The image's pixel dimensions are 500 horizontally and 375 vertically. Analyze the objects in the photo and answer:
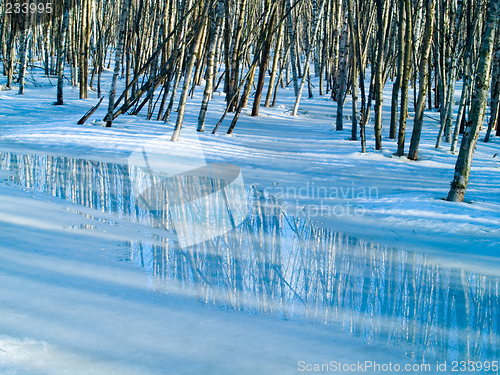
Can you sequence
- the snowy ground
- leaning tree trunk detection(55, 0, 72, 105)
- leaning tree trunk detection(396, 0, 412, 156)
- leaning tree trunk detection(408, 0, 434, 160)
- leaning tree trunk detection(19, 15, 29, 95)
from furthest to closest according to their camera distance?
leaning tree trunk detection(19, 15, 29, 95), leaning tree trunk detection(55, 0, 72, 105), leaning tree trunk detection(396, 0, 412, 156), leaning tree trunk detection(408, 0, 434, 160), the snowy ground

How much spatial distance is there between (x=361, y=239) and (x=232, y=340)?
6.15ft

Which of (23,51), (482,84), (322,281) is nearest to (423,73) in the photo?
(482,84)

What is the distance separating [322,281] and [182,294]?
934mm

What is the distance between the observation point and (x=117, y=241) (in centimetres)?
315

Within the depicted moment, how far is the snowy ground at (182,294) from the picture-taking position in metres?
1.91

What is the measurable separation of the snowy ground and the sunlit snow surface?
12 centimetres

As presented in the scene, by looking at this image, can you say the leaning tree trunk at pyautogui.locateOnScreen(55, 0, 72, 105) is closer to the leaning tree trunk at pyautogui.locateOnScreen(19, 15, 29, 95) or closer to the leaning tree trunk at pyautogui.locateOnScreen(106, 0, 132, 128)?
the leaning tree trunk at pyautogui.locateOnScreen(19, 15, 29, 95)

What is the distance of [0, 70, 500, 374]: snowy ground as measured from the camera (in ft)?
6.27

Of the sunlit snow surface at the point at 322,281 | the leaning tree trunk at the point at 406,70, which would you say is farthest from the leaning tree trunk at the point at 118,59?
the leaning tree trunk at the point at 406,70

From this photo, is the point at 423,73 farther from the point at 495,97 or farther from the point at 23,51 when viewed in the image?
the point at 23,51

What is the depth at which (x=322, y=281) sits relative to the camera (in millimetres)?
2777

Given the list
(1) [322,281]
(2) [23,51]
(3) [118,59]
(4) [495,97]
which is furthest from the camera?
(2) [23,51]

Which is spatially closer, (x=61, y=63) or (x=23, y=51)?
(x=61, y=63)

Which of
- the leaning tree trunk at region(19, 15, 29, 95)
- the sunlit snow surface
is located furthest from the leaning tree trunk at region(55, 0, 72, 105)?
the sunlit snow surface
